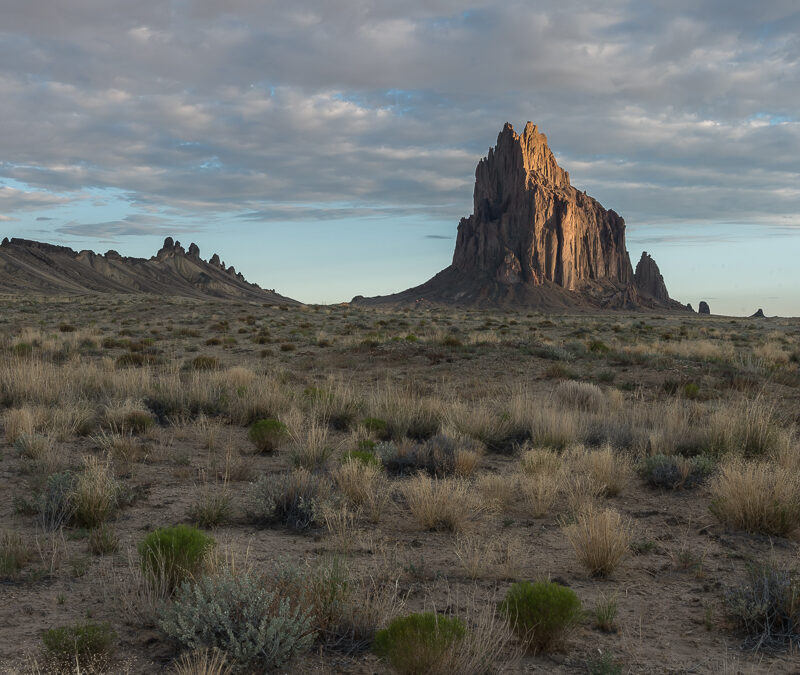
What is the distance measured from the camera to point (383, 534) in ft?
17.0

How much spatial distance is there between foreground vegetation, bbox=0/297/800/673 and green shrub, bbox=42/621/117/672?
1cm

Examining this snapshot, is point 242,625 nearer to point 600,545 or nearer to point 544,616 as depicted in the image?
point 544,616

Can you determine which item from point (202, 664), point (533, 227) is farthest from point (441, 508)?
point (533, 227)

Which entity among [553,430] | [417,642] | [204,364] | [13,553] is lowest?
[13,553]

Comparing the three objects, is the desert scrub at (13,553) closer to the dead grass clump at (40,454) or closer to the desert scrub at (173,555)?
the desert scrub at (173,555)

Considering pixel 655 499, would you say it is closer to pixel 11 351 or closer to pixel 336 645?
pixel 336 645

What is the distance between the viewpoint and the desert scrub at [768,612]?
11.6ft

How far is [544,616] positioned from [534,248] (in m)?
155

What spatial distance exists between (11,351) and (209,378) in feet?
27.3

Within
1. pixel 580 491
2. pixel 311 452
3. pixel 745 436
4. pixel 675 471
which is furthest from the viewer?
pixel 745 436

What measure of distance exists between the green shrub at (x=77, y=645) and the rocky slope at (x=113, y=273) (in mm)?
109085

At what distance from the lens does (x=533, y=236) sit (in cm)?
15325

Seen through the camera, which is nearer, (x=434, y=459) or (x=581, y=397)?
(x=434, y=459)

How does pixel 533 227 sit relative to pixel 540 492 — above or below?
above
